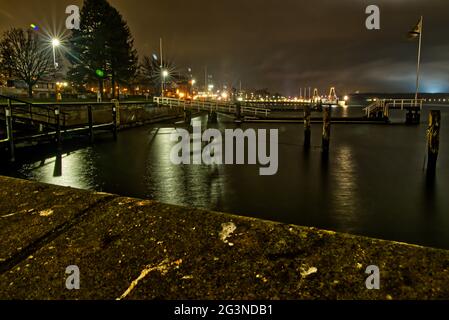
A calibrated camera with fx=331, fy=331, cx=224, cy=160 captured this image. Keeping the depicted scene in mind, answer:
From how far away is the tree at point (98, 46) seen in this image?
54781 mm

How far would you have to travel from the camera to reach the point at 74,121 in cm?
2334

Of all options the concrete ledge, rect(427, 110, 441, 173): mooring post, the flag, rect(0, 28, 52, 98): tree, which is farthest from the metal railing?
rect(0, 28, 52, 98): tree

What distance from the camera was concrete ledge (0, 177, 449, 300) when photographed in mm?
2691

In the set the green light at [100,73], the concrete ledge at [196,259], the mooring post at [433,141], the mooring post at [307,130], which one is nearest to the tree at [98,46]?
the green light at [100,73]

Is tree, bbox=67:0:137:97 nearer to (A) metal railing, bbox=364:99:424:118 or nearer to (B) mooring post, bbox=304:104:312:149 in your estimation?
(A) metal railing, bbox=364:99:424:118

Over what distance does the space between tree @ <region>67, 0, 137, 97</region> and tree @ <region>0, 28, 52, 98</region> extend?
15.1 ft

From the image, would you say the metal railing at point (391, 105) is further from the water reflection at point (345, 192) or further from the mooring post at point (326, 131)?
the water reflection at point (345, 192)

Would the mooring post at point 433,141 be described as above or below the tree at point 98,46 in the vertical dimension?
below

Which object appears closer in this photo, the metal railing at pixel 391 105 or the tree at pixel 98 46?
the metal railing at pixel 391 105

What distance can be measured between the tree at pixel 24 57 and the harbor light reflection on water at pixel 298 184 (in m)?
42.0

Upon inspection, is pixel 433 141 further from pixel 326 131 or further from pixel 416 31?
pixel 416 31

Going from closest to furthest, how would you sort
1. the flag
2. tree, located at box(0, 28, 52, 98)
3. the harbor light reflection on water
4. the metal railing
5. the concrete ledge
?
the concrete ledge, the harbor light reflection on water, the flag, the metal railing, tree, located at box(0, 28, 52, 98)

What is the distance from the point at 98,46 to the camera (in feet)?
179

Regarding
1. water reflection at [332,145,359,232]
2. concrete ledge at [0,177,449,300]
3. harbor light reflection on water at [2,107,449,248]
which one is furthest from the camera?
harbor light reflection on water at [2,107,449,248]
